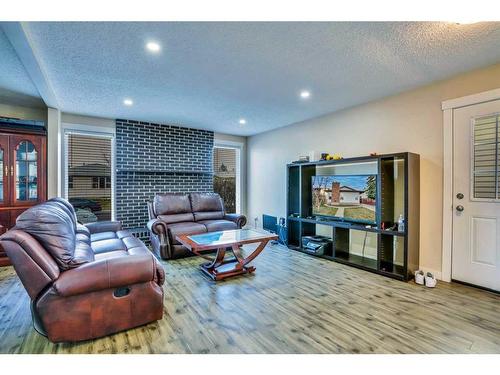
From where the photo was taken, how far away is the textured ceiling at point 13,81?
2355 millimetres

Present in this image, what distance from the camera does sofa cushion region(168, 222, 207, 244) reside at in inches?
151

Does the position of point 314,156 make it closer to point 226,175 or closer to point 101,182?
point 226,175

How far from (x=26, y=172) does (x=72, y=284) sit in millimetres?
2862

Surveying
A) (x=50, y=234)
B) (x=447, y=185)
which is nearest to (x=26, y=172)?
(x=50, y=234)

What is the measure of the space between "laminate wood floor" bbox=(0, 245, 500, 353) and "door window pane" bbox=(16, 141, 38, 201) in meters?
1.12

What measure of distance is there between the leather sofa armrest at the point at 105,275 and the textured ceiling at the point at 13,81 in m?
2.04

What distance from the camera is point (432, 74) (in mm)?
2789

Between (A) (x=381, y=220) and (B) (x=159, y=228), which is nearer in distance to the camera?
(A) (x=381, y=220)

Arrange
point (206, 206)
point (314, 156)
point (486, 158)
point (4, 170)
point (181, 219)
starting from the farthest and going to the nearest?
1. point (206, 206)
2. point (181, 219)
3. point (314, 156)
4. point (4, 170)
5. point (486, 158)

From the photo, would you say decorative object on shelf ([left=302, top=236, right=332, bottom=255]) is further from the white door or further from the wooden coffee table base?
the white door

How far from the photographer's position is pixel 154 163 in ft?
16.5

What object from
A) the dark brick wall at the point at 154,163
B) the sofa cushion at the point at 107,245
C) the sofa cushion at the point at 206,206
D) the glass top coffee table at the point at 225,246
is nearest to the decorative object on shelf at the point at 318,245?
the glass top coffee table at the point at 225,246

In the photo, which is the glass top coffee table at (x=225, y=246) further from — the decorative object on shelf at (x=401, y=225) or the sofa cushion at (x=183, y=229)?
the decorative object on shelf at (x=401, y=225)
